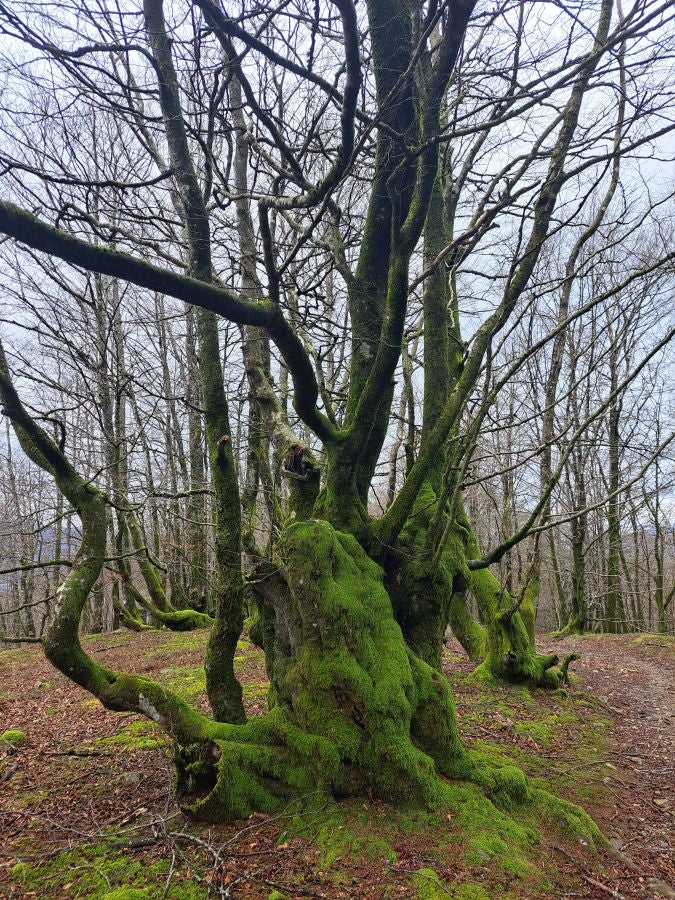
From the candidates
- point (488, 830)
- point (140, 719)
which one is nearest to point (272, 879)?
point (488, 830)

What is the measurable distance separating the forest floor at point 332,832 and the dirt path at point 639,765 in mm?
17

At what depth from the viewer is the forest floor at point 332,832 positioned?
2.64m

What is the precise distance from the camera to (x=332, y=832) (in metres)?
3.02

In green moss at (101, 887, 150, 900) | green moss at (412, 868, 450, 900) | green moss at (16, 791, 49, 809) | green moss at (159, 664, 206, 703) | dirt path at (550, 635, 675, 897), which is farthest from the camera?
green moss at (159, 664, 206, 703)

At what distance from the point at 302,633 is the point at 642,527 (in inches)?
676

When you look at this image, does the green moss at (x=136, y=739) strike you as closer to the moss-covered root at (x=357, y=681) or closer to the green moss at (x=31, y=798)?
the green moss at (x=31, y=798)

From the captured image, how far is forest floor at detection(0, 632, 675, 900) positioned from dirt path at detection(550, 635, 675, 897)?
0.02m

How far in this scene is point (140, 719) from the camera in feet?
17.9

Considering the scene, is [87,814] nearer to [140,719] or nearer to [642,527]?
[140,719]

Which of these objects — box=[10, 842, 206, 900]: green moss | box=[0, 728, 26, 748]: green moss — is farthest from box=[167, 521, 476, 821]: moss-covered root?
box=[0, 728, 26, 748]: green moss

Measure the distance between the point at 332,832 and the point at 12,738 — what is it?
372 cm

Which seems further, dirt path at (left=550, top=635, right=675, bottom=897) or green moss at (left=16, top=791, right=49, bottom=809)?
green moss at (left=16, top=791, right=49, bottom=809)

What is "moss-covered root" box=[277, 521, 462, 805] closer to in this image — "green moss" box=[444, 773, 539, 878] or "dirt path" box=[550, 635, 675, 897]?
"green moss" box=[444, 773, 539, 878]

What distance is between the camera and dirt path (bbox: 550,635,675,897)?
3160 millimetres
